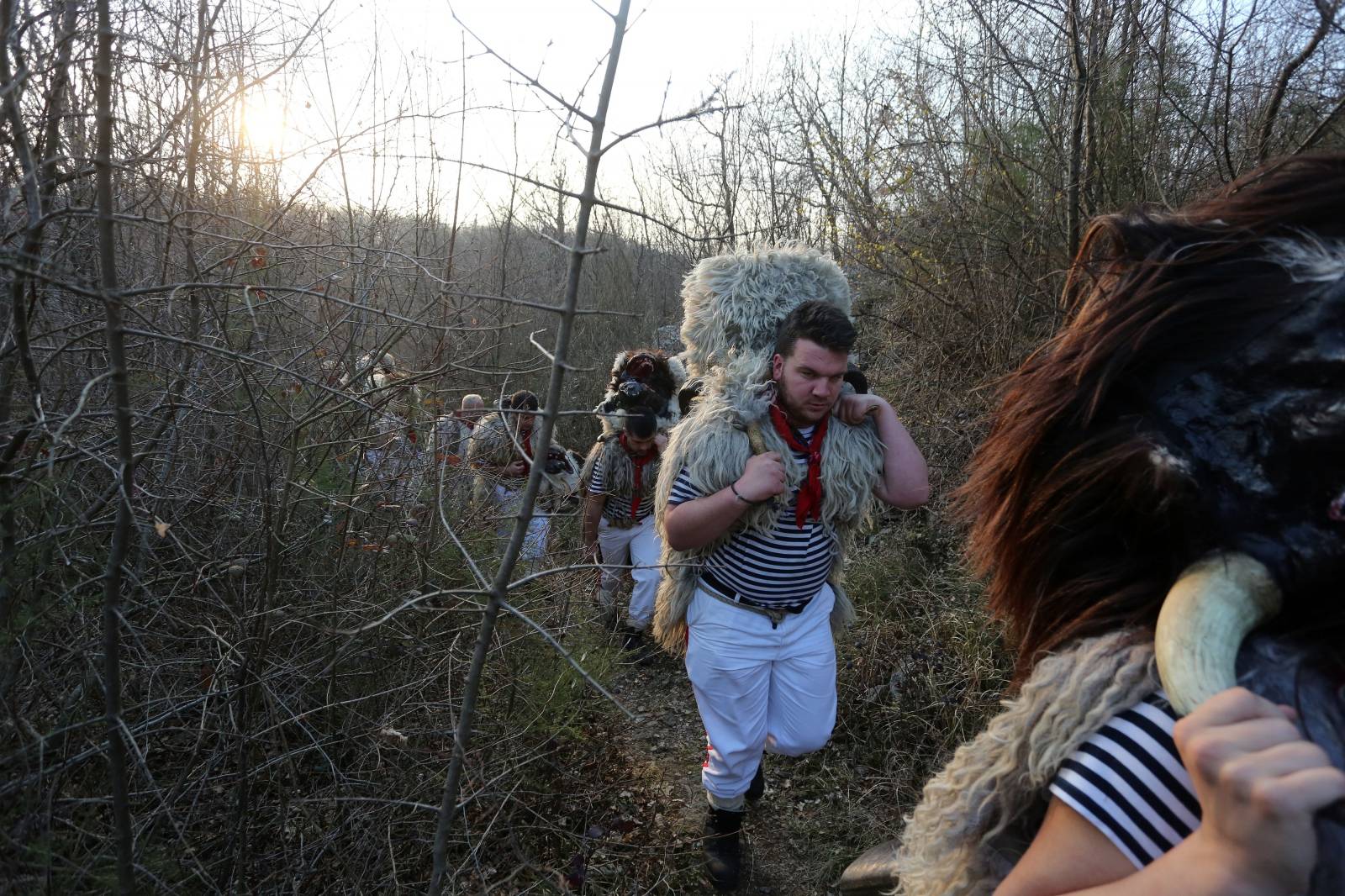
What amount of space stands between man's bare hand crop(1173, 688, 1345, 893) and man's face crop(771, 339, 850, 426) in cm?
231

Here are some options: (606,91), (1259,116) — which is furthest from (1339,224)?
(1259,116)

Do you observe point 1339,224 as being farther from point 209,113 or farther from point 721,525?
point 209,113

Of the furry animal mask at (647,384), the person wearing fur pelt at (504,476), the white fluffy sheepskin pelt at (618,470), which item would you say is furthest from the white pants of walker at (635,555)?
the furry animal mask at (647,384)

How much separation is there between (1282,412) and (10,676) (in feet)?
8.57

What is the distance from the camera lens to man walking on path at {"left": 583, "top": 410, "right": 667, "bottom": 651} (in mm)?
5320

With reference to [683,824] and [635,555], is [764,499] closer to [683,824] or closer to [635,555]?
[683,824]

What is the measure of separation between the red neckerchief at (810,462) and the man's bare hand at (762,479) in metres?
0.20

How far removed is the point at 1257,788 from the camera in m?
0.79

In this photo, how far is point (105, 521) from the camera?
2055 millimetres

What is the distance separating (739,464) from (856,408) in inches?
23.2

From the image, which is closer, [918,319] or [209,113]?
[209,113]

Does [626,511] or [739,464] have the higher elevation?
[739,464]

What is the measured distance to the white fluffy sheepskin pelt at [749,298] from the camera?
11.3 feet

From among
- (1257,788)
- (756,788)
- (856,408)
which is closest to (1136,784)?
(1257,788)
